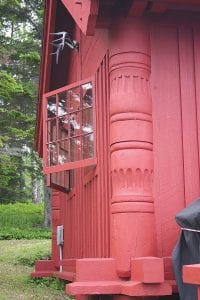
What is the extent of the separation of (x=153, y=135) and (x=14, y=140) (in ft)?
55.8

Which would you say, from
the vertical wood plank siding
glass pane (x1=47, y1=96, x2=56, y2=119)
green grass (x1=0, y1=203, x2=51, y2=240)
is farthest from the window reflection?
green grass (x1=0, y1=203, x2=51, y2=240)

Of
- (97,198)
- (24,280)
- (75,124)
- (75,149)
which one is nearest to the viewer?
(97,198)

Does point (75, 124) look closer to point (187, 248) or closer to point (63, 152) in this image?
point (63, 152)

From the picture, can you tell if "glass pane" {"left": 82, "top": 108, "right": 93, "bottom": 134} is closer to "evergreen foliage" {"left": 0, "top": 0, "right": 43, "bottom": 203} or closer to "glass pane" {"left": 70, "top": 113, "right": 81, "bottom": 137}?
"glass pane" {"left": 70, "top": 113, "right": 81, "bottom": 137}

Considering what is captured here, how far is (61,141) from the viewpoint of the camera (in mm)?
7113

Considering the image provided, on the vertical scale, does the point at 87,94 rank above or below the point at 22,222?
above

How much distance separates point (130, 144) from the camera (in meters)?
5.20

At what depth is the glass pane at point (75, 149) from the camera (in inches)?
259

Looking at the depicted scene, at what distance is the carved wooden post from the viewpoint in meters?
5.06

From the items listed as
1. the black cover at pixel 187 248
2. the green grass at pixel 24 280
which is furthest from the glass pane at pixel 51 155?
the black cover at pixel 187 248

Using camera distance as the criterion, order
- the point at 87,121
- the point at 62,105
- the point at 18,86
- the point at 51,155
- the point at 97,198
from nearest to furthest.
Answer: the point at 97,198 < the point at 87,121 < the point at 62,105 < the point at 51,155 < the point at 18,86

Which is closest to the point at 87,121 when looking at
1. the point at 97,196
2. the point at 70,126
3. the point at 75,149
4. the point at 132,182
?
the point at 75,149

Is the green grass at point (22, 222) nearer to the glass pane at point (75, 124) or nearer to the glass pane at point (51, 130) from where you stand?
the glass pane at point (51, 130)

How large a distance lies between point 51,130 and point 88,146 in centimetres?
122
